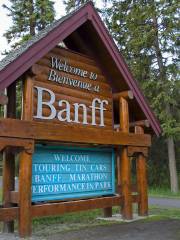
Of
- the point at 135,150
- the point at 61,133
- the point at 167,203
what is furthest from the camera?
the point at 167,203

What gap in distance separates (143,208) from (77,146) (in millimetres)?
3313

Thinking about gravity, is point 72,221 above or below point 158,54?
below

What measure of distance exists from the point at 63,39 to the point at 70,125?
216 centimetres

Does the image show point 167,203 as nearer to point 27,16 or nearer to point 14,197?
point 14,197

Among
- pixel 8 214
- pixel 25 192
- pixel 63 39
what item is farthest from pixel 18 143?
pixel 63 39

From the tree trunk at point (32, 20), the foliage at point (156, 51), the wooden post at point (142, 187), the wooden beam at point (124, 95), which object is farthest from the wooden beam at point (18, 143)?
the tree trunk at point (32, 20)

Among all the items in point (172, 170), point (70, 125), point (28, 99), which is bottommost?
point (172, 170)

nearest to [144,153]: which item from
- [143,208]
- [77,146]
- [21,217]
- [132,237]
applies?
[143,208]

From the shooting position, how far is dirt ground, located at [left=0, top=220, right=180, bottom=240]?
28.3 feet

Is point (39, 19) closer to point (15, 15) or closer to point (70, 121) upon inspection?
point (15, 15)

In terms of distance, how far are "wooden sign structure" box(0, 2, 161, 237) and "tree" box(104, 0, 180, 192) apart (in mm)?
10754

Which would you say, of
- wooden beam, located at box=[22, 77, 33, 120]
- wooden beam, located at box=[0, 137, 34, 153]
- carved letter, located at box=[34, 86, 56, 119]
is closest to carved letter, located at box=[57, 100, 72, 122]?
carved letter, located at box=[34, 86, 56, 119]

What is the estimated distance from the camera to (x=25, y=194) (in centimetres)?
867

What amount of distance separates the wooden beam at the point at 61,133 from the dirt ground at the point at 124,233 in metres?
2.18
